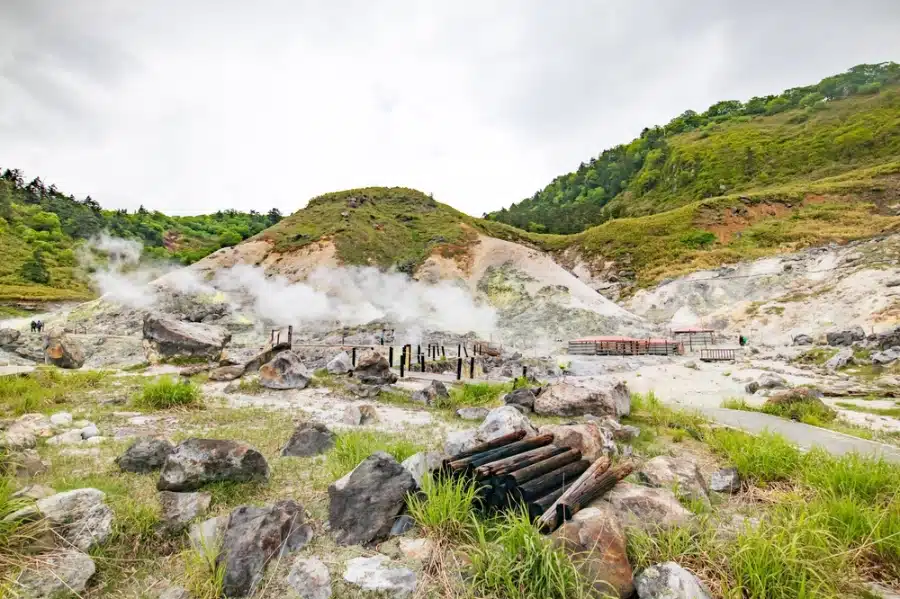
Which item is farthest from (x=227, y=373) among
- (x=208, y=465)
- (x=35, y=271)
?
(x=35, y=271)

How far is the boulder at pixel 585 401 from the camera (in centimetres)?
879

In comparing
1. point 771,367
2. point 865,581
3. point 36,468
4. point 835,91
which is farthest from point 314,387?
point 835,91

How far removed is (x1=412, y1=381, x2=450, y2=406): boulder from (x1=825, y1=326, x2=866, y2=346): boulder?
818 inches

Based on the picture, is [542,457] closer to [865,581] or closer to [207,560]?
[865,581]

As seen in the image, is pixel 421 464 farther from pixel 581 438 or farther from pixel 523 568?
pixel 581 438

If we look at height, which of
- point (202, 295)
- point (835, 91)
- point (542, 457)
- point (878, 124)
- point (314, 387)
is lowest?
point (314, 387)

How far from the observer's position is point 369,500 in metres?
3.57

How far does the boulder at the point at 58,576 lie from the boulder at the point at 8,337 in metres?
22.8

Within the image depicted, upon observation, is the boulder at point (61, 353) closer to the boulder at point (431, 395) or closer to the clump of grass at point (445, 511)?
the boulder at point (431, 395)

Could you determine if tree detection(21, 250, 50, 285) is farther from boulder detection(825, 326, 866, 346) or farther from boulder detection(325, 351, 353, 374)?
boulder detection(825, 326, 866, 346)

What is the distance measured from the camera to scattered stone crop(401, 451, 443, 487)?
12.9 ft

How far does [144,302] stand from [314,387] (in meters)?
25.4

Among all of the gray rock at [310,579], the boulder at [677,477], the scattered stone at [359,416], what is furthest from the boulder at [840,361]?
the gray rock at [310,579]

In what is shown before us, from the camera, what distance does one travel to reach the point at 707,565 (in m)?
2.86
